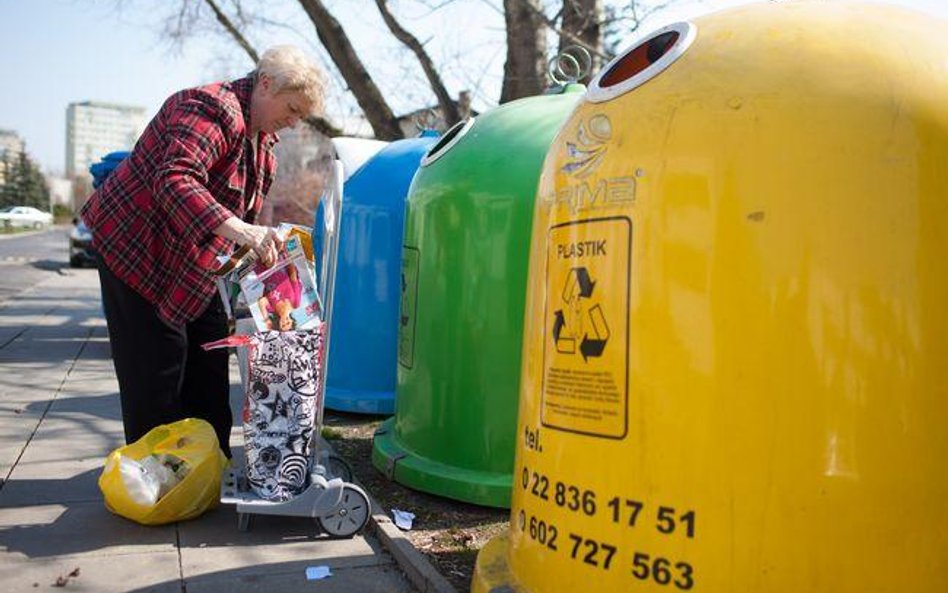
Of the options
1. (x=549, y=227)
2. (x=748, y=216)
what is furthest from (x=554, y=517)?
(x=748, y=216)

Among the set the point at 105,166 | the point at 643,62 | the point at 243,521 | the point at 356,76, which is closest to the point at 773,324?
the point at 643,62

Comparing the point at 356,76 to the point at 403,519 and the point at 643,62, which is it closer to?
the point at 403,519

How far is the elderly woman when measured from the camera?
3086 millimetres

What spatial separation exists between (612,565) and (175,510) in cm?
192

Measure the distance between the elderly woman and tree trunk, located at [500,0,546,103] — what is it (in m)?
5.57

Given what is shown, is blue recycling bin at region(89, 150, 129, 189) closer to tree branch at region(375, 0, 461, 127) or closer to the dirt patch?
the dirt patch

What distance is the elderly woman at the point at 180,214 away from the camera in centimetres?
309

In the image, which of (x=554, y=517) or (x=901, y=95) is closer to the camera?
(x=901, y=95)

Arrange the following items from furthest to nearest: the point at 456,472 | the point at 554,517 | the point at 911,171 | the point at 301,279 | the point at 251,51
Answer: the point at 251,51
the point at 456,472
the point at 301,279
the point at 554,517
the point at 911,171

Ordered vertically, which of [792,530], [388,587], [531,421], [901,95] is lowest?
[388,587]

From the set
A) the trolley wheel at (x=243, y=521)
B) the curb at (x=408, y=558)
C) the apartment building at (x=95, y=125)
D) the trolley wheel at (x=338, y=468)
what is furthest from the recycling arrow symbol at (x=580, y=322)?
the apartment building at (x=95, y=125)

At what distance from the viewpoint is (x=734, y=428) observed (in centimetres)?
180

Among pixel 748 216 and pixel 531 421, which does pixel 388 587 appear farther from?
pixel 748 216

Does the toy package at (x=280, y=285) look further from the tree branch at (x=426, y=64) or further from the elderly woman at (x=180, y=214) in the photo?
the tree branch at (x=426, y=64)
